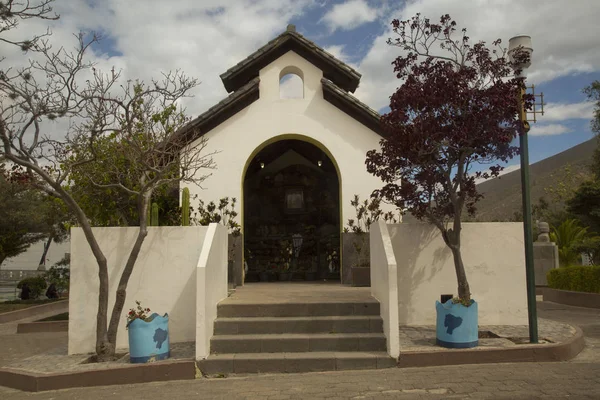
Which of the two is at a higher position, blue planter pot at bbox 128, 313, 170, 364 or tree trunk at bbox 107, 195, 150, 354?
tree trunk at bbox 107, 195, 150, 354

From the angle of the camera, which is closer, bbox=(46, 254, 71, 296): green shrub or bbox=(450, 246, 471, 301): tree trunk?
bbox=(450, 246, 471, 301): tree trunk

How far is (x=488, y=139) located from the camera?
7684 millimetres

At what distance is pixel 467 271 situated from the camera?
8.98m

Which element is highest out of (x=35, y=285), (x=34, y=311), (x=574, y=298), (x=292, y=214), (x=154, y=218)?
(x=292, y=214)

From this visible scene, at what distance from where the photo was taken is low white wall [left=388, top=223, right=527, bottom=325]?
29.4ft

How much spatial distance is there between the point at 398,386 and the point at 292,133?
275 inches

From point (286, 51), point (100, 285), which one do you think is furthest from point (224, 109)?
point (100, 285)

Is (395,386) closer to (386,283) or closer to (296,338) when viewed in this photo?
(386,283)

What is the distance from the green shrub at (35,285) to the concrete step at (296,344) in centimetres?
1528

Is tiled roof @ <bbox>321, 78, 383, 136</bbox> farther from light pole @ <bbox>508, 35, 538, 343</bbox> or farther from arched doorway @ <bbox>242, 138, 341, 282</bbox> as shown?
light pole @ <bbox>508, 35, 538, 343</bbox>

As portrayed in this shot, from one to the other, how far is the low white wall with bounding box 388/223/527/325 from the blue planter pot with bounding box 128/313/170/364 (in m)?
3.96

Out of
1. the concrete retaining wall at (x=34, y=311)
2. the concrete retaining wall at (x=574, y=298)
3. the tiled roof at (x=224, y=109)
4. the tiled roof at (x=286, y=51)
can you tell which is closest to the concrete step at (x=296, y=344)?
the tiled roof at (x=224, y=109)

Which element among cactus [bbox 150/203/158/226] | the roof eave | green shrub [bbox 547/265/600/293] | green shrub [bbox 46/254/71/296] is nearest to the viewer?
cactus [bbox 150/203/158/226]

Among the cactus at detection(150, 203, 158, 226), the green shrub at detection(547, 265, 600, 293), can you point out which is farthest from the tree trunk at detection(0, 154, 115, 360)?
the green shrub at detection(547, 265, 600, 293)
